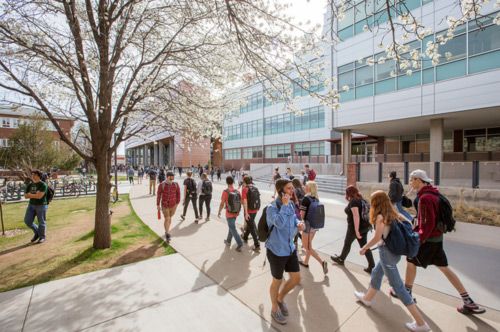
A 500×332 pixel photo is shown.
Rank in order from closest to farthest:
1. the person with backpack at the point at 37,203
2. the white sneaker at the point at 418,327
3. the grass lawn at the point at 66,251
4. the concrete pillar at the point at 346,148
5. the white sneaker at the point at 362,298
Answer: the white sneaker at the point at 418,327, the white sneaker at the point at 362,298, the grass lawn at the point at 66,251, the person with backpack at the point at 37,203, the concrete pillar at the point at 346,148

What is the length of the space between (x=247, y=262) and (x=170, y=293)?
174 cm

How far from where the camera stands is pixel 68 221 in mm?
9414

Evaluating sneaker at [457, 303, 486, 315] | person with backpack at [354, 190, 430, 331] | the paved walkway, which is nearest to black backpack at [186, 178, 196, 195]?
the paved walkway

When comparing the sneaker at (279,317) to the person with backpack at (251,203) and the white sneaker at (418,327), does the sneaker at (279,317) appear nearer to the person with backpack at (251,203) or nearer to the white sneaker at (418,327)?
the white sneaker at (418,327)

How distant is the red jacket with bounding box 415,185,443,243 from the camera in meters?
3.38

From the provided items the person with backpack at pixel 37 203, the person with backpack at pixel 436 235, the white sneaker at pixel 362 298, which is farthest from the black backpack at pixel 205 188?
the person with backpack at pixel 436 235

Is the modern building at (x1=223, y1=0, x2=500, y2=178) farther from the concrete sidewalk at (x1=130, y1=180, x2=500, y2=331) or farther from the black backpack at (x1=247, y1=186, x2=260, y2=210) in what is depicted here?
the concrete sidewalk at (x1=130, y1=180, x2=500, y2=331)

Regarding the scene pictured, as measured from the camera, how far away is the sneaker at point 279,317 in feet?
A: 10.5

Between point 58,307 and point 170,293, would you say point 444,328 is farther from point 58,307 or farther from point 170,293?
point 58,307

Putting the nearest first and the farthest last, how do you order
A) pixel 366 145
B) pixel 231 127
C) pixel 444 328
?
pixel 444 328 → pixel 366 145 → pixel 231 127

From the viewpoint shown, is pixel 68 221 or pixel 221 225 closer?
pixel 221 225

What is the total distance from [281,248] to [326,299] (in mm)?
1306

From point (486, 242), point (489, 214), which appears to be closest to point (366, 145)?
point (489, 214)

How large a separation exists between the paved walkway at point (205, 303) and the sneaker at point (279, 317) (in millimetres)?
79
